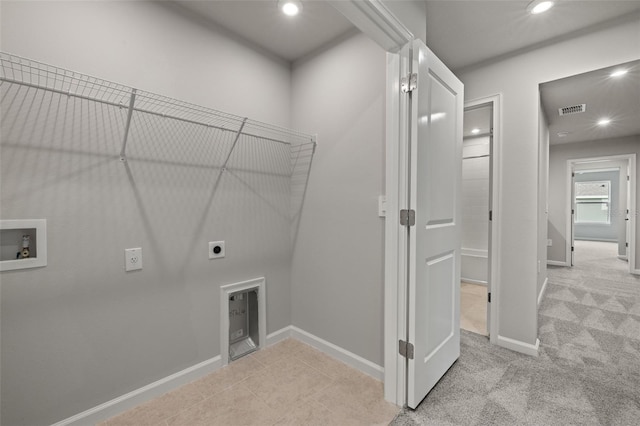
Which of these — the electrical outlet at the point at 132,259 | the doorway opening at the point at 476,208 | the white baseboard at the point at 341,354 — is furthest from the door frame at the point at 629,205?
the electrical outlet at the point at 132,259

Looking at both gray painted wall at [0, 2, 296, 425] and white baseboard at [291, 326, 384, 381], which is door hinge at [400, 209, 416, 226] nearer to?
white baseboard at [291, 326, 384, 381]

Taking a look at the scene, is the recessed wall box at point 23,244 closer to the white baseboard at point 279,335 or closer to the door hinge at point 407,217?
the white baseboard at point 279,335

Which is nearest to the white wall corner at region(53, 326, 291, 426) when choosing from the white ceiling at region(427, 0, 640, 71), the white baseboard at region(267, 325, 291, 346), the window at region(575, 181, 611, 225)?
the white baseboard at region(267, 325, 291, 346)

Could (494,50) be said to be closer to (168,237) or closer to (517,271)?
(517,271)

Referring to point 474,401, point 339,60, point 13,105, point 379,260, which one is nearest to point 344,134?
point 339,60

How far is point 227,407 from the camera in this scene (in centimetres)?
156

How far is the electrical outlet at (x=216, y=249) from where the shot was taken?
1.90 meters

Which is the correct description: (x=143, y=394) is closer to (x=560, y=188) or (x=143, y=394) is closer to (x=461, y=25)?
(x=461, y=25)

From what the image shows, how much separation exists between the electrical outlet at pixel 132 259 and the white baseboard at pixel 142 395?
722 mm

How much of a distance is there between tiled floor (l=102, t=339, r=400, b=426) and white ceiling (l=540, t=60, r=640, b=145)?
8.73 feet

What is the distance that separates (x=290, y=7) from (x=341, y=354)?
95.1 inches

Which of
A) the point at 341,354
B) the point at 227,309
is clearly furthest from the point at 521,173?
the point at 227,309

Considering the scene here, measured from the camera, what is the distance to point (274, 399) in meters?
1.63

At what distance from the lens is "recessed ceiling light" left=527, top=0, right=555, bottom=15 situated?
167 centimetres
